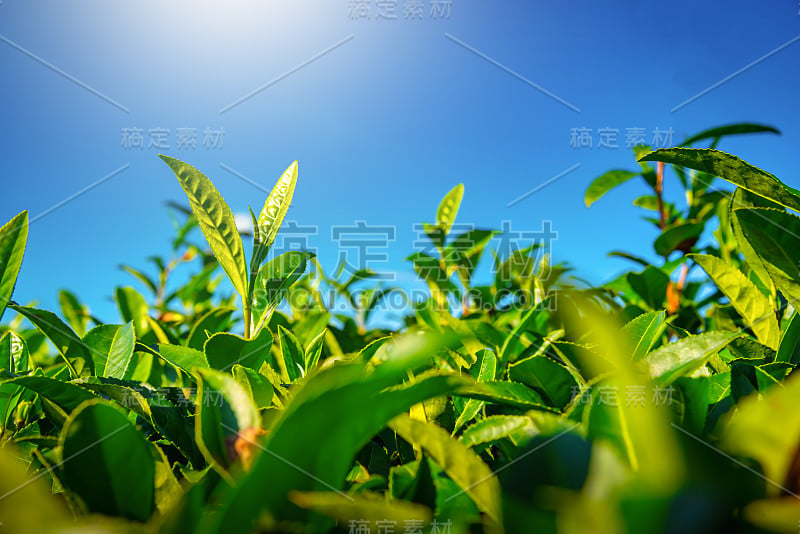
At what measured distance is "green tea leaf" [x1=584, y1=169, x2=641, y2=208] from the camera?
1.84 meters

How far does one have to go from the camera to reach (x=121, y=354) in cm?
87

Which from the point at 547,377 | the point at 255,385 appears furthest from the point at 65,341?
the point at 547,377

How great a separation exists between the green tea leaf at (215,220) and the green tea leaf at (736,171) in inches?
27.8

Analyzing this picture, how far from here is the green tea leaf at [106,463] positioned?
424mm

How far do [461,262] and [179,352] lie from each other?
1.29 metres

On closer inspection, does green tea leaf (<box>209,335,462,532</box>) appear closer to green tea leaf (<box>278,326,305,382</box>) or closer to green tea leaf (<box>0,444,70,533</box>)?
green tea leaf (<box>0,444,70,533</box>)

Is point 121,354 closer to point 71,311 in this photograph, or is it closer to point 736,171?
point 736,171

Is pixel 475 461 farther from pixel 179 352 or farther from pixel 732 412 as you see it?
pixel 179 352

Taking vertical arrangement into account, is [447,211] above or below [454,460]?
above

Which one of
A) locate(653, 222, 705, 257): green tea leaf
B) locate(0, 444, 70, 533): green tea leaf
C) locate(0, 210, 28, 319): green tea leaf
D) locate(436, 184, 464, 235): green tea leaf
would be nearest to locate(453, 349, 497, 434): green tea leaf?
locate(0, 444, 70, 533): green tea leaf

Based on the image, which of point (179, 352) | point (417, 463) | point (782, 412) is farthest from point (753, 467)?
point (179, 352)

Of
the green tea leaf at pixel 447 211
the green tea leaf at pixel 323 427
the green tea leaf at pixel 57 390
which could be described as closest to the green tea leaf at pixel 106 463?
the green tea leaf at pixel 323 427

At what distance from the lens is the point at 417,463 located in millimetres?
460

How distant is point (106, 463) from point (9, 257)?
499 mm
